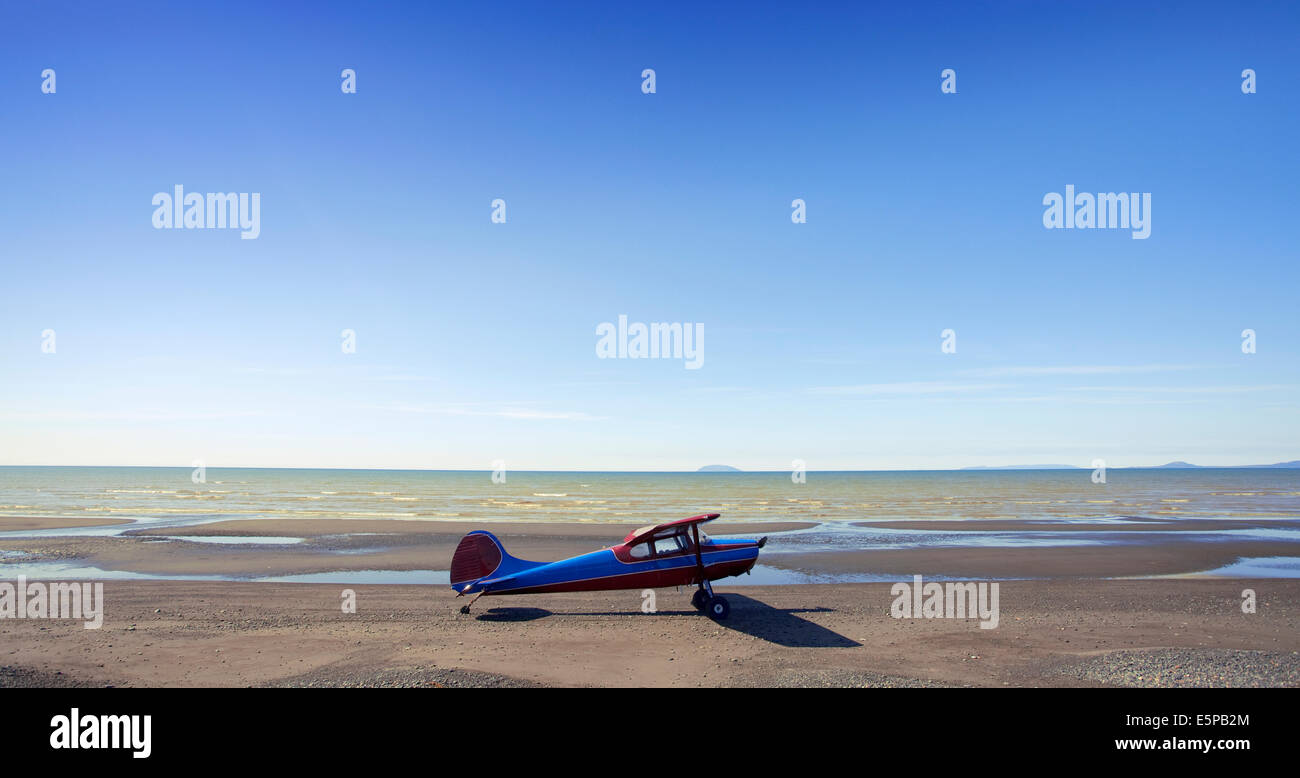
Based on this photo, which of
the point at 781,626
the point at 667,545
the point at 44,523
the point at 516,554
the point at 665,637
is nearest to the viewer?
the point at 665,637

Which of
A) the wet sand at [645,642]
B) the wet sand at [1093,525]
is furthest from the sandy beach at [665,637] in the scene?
the wet sand at [1093,525]

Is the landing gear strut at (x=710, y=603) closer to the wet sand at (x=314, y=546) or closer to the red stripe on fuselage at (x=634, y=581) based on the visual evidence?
the red stripe on fuselage at (x=634, y=581)

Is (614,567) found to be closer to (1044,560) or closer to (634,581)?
(634,581)

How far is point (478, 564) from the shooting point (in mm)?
15359

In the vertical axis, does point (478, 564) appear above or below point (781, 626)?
above

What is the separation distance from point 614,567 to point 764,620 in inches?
143

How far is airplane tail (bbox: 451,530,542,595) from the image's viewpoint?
602 inches

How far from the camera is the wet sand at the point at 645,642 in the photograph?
10.2 metres

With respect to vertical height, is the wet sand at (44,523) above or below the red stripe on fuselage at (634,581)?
below

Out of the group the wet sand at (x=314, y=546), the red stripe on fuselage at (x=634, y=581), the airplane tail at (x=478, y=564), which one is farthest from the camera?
the wet sand at (x=314, y=546)

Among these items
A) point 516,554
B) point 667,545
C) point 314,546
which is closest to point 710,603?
point 667,545

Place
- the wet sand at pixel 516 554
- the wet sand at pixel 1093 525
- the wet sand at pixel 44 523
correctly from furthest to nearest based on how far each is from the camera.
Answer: the wet sand at pixel 1093 525 < the wet sand at pixel 44 523 < the wet sand at pixel 516 554

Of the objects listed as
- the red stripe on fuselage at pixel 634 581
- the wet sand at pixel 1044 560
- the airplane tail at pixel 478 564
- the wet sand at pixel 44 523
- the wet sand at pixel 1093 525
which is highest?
the airplane tail at pixel 478 564

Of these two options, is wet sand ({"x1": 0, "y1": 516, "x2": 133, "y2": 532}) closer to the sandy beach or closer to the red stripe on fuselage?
the sandy beach
